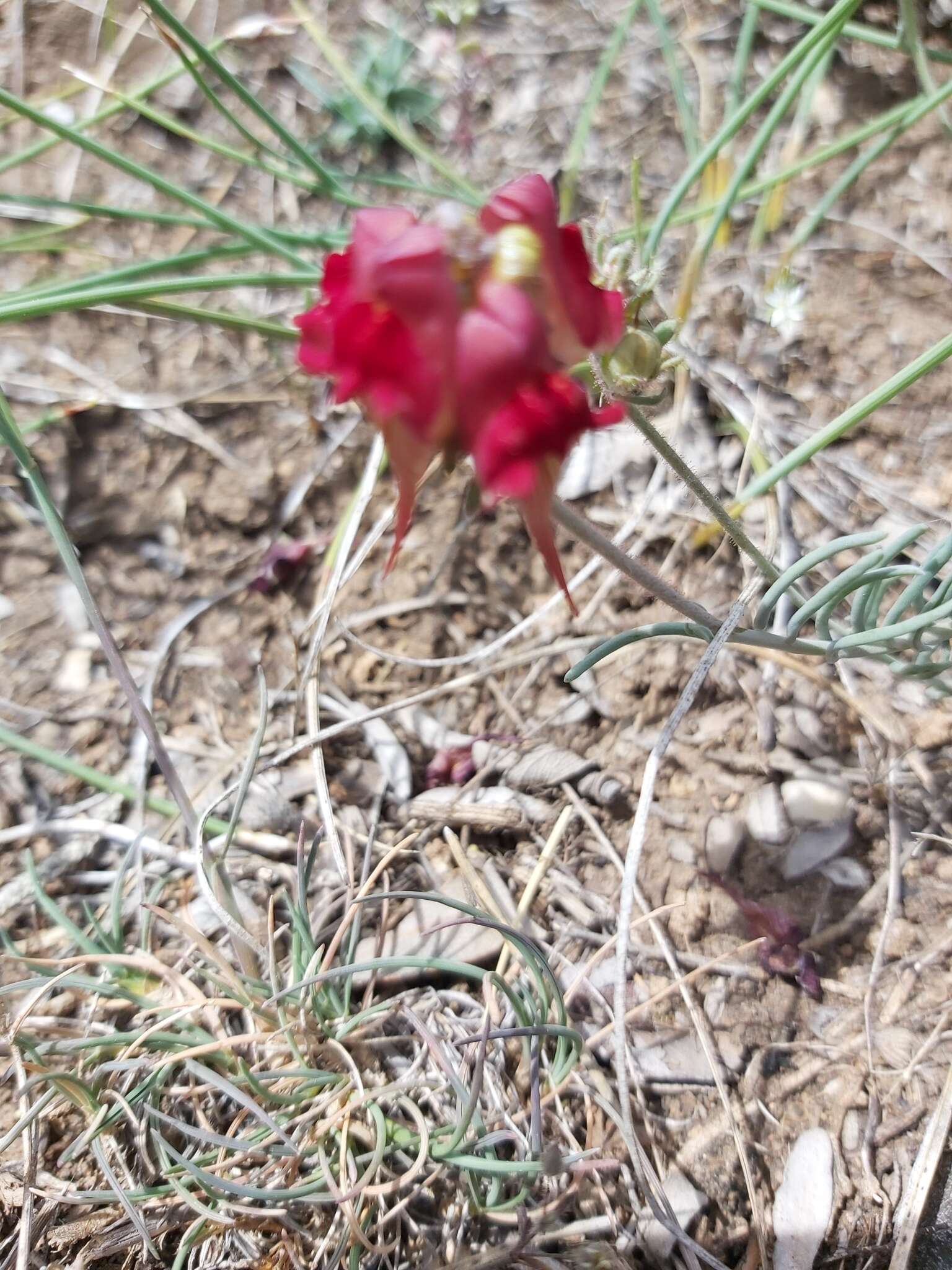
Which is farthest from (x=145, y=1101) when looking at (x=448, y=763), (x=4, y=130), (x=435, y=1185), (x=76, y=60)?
(x=76, y=60)

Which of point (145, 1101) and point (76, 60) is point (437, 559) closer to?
point (145, 1101)

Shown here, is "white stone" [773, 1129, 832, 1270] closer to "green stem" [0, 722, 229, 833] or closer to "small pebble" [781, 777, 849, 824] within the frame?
"small pebble" [781, 777, 849, 824]

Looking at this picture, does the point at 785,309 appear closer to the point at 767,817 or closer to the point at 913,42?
the point at 913,42

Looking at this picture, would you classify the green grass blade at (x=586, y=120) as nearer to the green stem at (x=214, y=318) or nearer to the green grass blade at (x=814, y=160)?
the green grass blade at (x=814, y=160)

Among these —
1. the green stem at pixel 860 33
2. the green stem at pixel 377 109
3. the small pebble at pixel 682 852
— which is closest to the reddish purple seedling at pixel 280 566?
the green stem at pixel 377 109

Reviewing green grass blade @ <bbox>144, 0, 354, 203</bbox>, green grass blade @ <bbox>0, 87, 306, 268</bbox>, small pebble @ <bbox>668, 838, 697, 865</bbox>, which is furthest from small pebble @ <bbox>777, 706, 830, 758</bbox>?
green grass blade @ <bbox>144, 0, 354, 203</bbox>
